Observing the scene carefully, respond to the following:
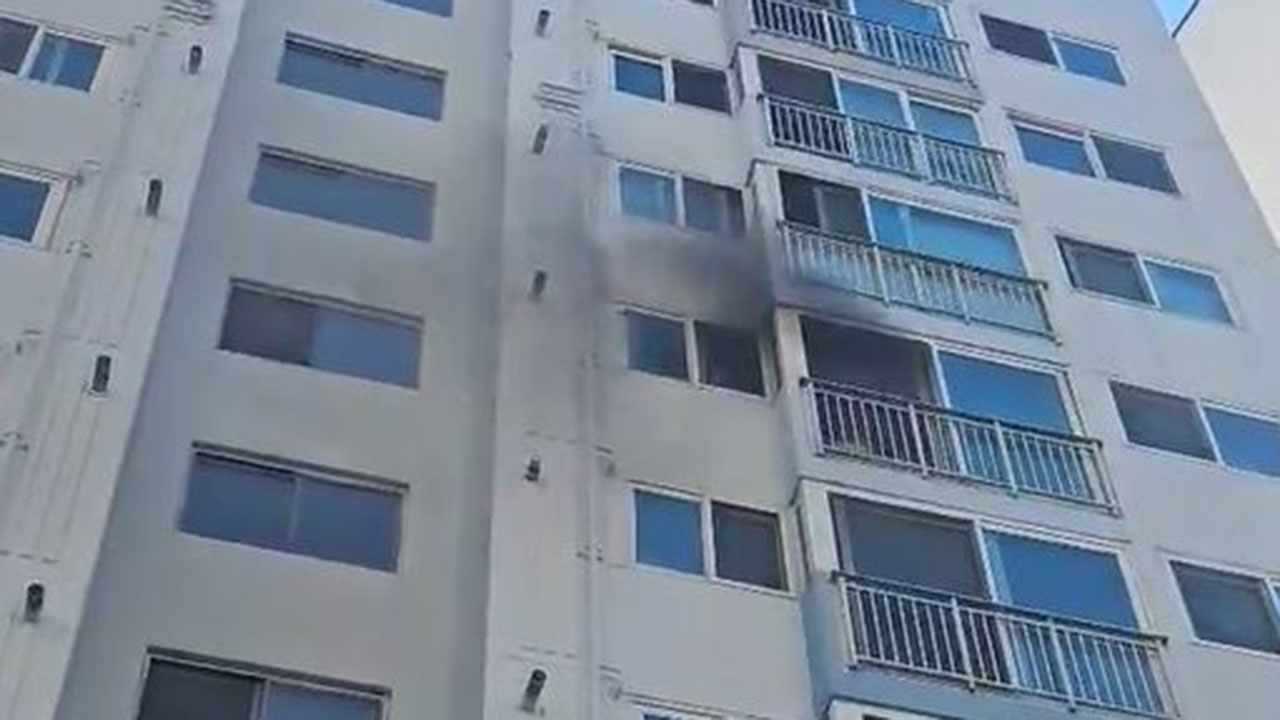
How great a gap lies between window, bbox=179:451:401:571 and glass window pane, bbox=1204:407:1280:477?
9.94m

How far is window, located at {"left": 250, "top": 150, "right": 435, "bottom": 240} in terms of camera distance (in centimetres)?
1900

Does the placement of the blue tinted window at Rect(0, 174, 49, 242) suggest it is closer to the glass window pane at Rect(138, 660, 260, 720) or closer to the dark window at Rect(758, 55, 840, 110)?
the glass window pane at Rect(138, 660, 260, 720)

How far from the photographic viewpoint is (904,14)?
82.9 ft

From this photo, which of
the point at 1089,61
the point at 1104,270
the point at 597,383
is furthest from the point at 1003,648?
the point at 1089,61

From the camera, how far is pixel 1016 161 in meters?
23.0

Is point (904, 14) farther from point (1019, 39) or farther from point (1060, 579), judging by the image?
point (1060, 579)

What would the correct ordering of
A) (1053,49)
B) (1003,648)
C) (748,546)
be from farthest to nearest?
(1053,49) < (748,546) < (1003,648)

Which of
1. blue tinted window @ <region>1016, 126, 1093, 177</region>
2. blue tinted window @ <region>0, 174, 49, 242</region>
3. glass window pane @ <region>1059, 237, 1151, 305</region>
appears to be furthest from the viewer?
blue tinted window @ <region>1016, 126, 1093, 177</region>

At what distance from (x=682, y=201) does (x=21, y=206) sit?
300 inches

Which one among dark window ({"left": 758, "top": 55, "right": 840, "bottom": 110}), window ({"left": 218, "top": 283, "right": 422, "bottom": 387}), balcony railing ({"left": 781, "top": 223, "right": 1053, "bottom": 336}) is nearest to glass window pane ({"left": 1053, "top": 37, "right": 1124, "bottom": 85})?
dark window ({"left": 758, "top": 55, "right": 840, "bottom": 110})

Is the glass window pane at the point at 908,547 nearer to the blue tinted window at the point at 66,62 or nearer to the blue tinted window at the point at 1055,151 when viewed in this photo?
the blue tinted window at the point at 1055,151

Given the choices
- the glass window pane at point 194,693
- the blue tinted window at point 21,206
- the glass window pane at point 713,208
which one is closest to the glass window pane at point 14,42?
the blue tinted window at point 21,206

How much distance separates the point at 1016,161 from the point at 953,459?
6.50 meters

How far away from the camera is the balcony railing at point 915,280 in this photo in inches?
774
